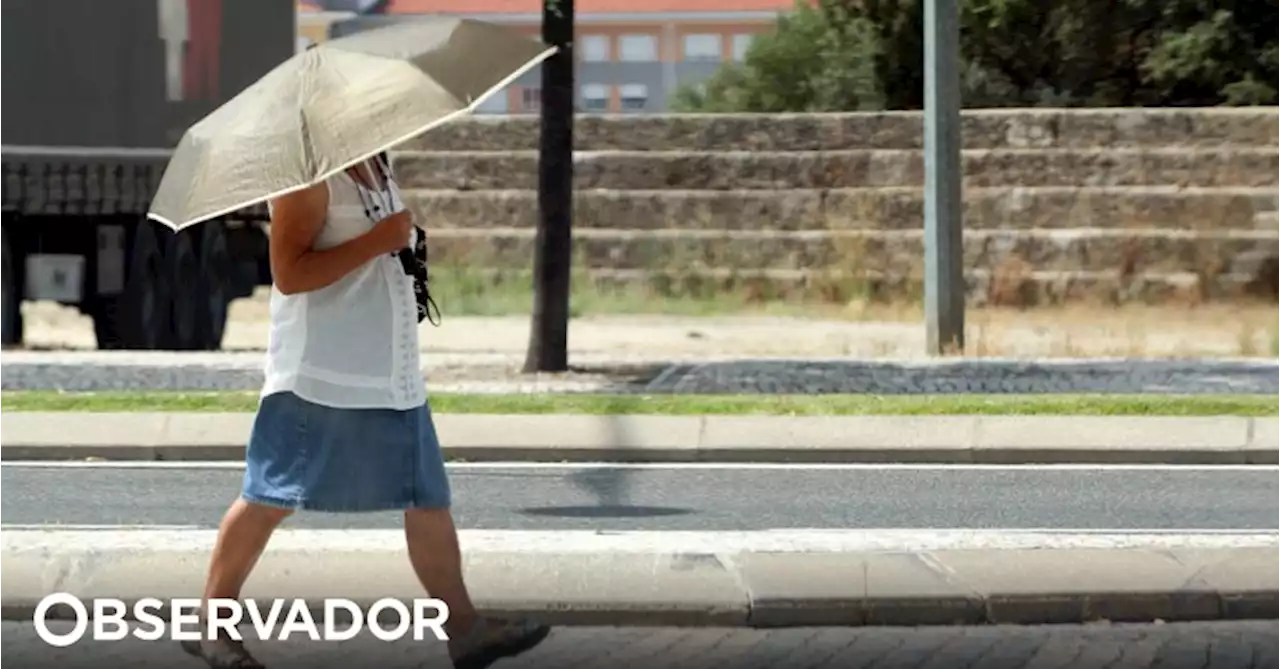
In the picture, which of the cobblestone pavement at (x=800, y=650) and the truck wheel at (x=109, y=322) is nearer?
the cobblestone pavement at (x=800, y=650)

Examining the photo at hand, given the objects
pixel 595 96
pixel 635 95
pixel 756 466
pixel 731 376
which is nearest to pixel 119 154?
pixel 731 376

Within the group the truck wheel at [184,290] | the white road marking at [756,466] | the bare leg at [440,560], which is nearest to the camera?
the bare leg at [440,560]

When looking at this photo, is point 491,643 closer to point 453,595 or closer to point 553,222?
point 453,595

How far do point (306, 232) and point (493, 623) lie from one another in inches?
50.9

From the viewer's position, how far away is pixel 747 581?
748cm

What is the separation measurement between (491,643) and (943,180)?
12360 mm

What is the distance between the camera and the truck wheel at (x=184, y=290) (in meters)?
19.3

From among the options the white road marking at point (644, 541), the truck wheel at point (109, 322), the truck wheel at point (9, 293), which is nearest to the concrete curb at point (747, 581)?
the white road marking at point (644, 541)

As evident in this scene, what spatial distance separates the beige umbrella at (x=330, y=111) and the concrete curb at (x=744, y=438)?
21.7 ft

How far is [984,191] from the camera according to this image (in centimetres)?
2592

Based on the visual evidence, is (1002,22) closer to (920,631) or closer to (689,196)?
(689,196)

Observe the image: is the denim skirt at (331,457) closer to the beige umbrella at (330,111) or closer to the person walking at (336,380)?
the person walking at (336,380)

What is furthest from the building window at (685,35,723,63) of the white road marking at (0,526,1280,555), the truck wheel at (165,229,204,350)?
the white road marking at (0,526,1280,555)

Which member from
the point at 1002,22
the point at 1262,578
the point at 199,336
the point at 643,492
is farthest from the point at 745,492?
the point at 1002,22
